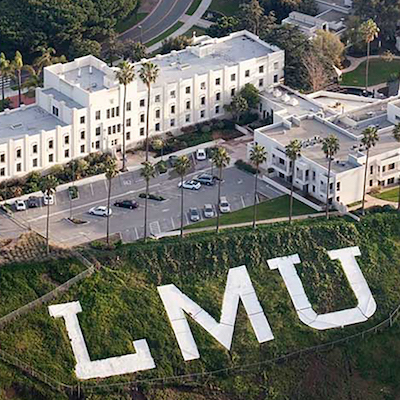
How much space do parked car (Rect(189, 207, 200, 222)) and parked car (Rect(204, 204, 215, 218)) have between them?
3.08 ft

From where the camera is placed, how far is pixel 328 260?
156500mm

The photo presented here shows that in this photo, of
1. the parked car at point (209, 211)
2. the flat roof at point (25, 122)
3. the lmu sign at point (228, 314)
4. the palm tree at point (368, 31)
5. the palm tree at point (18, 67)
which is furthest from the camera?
the palm tree at point (368, 31)

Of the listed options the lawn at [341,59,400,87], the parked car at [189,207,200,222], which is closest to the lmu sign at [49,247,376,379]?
the parked car at [189,207,200,222]

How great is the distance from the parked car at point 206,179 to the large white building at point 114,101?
12.3 metres

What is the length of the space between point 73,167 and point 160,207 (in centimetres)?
1238

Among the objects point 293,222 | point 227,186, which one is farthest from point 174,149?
point 293,222

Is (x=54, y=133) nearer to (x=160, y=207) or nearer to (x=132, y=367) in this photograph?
(x=160, y=207)

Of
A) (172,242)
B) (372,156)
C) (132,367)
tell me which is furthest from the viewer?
(372,156)

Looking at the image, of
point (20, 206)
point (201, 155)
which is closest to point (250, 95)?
point (201, 155)

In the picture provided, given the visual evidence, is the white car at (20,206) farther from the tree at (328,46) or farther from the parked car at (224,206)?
the tree at (328,46)

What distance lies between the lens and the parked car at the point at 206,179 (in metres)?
167

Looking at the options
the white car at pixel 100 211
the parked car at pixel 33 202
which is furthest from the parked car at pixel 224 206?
the parked car at pixel 33 202

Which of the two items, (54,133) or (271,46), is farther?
(271,46)

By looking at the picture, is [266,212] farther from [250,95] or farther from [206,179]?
[250,95]
